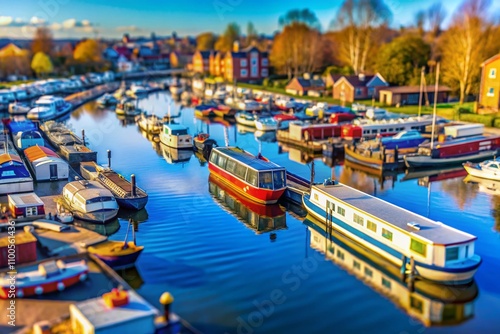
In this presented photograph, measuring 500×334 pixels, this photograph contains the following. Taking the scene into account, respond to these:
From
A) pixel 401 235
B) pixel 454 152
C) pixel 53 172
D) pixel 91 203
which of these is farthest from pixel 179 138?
pixel 401 235

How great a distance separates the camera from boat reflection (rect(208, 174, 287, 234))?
22562mm

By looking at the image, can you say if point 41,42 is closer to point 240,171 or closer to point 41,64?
point 41,64

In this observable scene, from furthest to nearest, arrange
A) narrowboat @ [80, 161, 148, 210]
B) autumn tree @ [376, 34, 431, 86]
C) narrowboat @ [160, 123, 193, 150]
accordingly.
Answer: autumn tree @ [376, 34, 431, 86] < narrowboat @ [160, 123, 193, 150] < narrowboat @ [80, 161, 148, 210]

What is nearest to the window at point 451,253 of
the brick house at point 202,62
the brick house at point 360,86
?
the brick house at point 360,86

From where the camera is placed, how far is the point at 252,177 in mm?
25125

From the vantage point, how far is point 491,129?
1585 inches

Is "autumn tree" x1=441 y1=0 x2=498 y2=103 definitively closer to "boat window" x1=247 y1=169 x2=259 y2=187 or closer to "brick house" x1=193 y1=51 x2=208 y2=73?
"boat window" x1=247 y1=169 x2=259 y2=187

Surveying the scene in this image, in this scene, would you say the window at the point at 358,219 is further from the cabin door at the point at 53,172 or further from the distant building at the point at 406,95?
the distant building at the point at 406,95

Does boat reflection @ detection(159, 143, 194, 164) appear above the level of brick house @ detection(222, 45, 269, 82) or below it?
below

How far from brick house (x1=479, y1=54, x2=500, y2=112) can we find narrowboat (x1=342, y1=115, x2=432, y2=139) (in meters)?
8.92

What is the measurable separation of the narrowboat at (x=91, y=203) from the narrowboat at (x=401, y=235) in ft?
27.8

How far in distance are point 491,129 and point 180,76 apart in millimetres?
78288

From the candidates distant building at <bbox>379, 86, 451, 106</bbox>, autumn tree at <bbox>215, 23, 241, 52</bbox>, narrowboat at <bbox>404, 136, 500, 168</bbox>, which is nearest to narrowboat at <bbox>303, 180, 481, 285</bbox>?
narrowboat at <bbox>404, 136, 500, 168</bbox>

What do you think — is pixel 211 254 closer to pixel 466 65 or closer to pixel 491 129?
pixel 491 129
